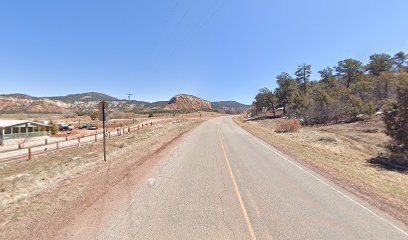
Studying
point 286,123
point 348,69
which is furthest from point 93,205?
point 348,69

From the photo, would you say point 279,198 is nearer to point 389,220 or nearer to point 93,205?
point 389,220

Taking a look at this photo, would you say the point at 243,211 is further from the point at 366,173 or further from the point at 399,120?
the point at 399,120

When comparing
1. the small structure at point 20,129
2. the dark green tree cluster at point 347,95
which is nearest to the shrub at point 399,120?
the dark green tree cluster at point 347,95

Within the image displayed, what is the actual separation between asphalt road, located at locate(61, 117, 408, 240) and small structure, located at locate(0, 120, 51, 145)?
4705cm

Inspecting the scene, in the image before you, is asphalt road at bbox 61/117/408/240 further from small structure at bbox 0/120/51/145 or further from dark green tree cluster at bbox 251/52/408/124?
small structure at bbox 0/120/51/145

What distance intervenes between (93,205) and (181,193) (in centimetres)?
302

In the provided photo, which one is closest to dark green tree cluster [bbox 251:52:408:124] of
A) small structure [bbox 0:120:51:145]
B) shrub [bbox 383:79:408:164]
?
shrub [bbox 383:79:408:164]

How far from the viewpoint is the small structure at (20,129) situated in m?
48.8

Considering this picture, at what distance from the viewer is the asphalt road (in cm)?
714

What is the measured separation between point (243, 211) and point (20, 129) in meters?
56.8

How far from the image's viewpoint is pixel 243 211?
28.3 feet

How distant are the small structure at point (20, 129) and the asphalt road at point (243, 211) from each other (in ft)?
154

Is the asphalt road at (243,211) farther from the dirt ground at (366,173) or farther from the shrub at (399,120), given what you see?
the shrub at (399,120)

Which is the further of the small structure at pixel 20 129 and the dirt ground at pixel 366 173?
the small structure at pixel 20 129
